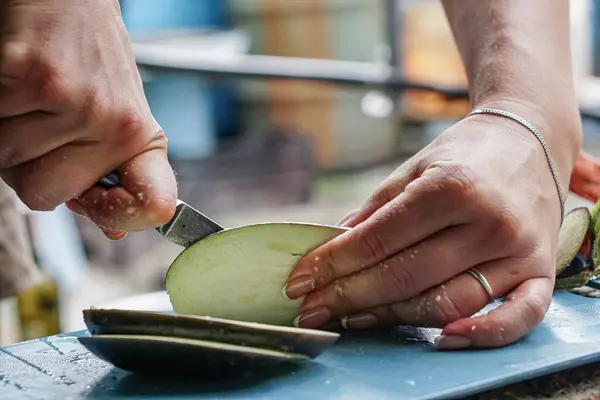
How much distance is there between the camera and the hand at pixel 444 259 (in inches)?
35.7

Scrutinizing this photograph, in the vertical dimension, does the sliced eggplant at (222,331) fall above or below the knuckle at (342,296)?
above

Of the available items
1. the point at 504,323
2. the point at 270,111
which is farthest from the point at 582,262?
the point at 270,111

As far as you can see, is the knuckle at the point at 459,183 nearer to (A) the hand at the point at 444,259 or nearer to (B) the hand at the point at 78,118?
(A) the hand at the point at 444,259

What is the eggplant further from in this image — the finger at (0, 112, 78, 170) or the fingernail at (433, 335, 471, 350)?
the finger at (0, 112, 78, 170)

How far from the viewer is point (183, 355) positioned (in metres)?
0.75

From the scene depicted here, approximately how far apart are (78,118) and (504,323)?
51cm

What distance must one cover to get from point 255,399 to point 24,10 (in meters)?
0.45

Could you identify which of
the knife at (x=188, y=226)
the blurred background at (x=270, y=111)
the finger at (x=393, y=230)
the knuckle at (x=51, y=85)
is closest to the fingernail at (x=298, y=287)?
the finger at (x=393, y=230)

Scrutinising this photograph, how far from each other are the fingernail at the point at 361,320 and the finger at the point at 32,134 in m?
0.38

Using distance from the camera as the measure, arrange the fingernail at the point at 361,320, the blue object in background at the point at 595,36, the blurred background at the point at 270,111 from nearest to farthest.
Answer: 1. the fingernail at the point at 361,320
2. the blurred background at the point at 270,111
3. the blue object in background at the point at 595,36

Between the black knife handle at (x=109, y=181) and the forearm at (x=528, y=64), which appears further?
the forearm at (x=528, y=64)

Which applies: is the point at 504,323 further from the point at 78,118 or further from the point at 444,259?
the point at 78,118

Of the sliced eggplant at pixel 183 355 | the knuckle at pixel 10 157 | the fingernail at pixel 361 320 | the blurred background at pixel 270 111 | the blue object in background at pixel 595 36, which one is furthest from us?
the blue object in background at pixel 595 36

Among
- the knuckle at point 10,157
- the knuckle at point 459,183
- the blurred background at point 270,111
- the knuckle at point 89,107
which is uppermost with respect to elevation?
the knuckle at point 89,107
